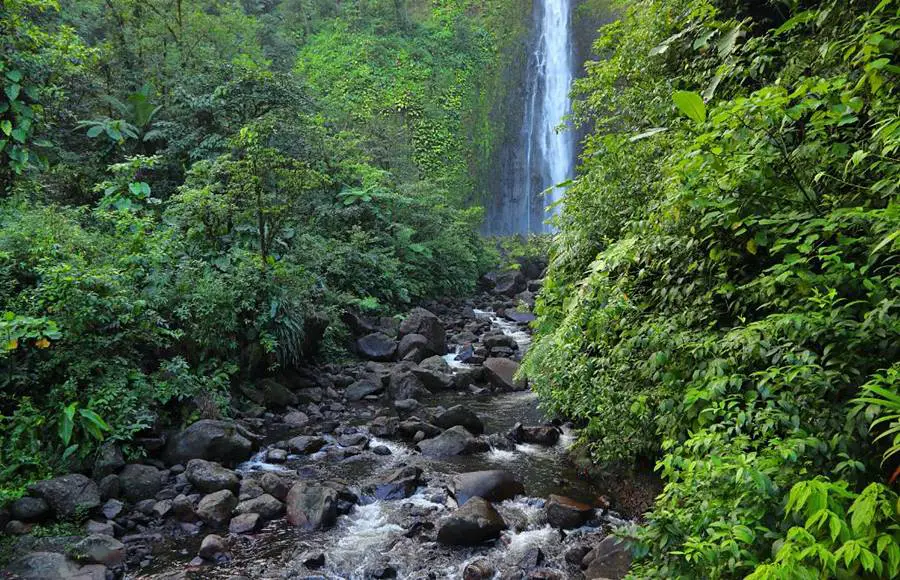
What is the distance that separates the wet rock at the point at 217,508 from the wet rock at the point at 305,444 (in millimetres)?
1868

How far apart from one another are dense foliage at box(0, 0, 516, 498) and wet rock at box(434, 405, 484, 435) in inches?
123

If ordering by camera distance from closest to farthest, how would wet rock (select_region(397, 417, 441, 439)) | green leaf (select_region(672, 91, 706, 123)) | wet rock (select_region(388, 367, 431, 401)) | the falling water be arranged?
green leaf (select_region(672, 91, 706, 123)) → wet rock (select_region(397, 417, 441, 439)) → wet rock (select_region(388, 367, 431, 401)) → the falling water

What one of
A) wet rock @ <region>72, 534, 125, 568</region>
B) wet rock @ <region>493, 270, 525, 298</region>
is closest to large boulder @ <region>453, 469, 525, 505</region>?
wet rock @ <region>72, 534, 125, 568</region>

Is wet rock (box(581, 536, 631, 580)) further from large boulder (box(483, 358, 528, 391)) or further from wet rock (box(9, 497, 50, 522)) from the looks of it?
large boulder (box(483, 358, 528, 391))

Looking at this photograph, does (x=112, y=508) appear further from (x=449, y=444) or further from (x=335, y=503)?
(x=449, y=444)

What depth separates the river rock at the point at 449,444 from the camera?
8305 mm

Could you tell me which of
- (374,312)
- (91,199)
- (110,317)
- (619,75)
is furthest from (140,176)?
(619,75)

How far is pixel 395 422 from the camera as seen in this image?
30.6 ft

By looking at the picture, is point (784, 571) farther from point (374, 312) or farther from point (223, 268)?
point (374, 312)

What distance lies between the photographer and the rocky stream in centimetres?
542

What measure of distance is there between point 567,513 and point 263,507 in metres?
3.25

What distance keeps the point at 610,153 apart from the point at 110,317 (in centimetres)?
635

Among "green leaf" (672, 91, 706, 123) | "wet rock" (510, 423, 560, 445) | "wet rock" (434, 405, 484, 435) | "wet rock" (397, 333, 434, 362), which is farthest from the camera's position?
"wet rock" (397, 333, 434, 362)

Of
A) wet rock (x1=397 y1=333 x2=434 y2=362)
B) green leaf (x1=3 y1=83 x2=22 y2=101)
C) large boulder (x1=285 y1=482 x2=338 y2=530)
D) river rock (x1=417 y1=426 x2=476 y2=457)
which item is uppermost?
green leaf (x1=3 y1=83 x2=22 y2=101)
